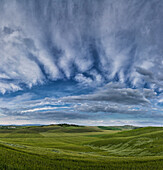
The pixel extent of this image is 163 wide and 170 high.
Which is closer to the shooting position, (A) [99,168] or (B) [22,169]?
(B) [22,169]

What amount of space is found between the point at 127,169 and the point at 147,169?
2.70 meters

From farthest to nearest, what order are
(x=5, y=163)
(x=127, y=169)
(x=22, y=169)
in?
(x=127, y=169)
(x=5, y=163)
(x=22, y=169)

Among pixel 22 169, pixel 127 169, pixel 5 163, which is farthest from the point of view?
pixel 127 169

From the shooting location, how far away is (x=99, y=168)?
18.8 metres

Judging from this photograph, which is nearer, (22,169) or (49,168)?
(22,169)

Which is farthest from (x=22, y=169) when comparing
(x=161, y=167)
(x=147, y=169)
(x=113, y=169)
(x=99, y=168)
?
(x=161, y=167)

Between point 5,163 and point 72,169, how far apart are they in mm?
8809

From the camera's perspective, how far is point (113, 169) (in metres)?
18.3

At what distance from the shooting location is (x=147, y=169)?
1820 cm

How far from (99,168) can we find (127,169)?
12.7ft

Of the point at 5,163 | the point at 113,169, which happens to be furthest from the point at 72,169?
the point at 5,163

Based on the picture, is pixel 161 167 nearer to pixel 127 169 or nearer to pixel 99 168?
pixel 127 169

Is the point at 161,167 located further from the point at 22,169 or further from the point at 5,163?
the point at 5,163

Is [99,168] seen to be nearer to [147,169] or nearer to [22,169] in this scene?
[147,169]
